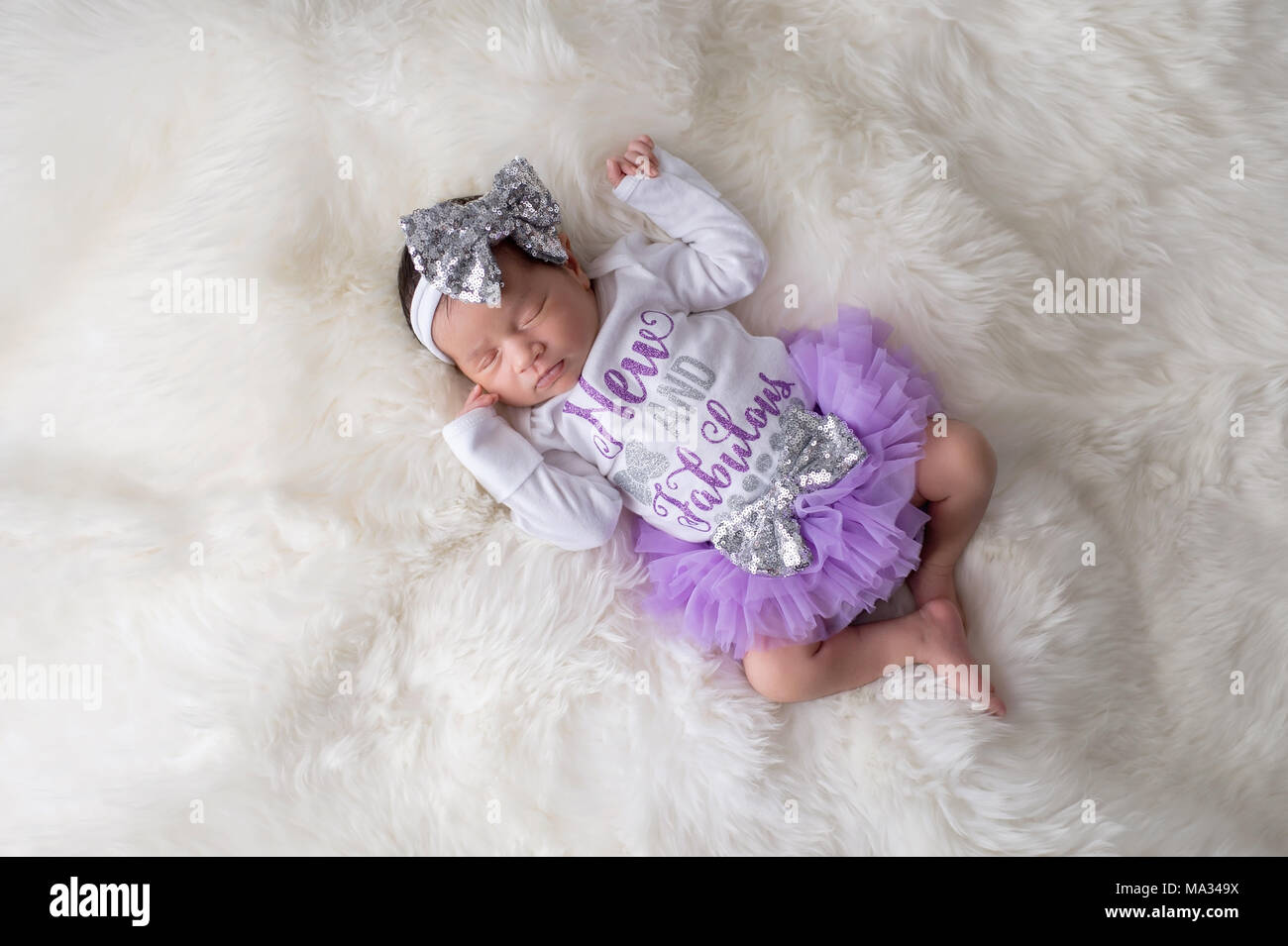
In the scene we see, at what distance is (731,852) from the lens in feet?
4.25

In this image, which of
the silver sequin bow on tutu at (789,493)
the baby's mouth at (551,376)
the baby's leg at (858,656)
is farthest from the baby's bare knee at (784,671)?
the baby's mouth at (551,376)

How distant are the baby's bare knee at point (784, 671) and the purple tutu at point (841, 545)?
15mm

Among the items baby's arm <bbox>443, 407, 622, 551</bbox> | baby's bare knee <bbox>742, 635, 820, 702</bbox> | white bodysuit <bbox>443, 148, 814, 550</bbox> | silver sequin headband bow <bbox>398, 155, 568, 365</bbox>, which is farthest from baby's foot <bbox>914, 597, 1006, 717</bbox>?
silver sequin headband bow <bbox>398, 155, 568, 365</bbox>

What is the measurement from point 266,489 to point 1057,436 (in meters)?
1.25

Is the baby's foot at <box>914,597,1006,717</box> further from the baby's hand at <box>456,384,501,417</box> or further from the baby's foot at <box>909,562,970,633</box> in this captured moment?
the baby's hand at <box>456,384,501,417</box>

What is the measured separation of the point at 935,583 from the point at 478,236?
0.88 meters

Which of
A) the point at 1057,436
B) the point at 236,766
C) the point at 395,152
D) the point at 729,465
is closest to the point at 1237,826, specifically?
the point at 1057,436

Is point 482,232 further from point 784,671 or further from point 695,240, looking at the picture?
point 784,671

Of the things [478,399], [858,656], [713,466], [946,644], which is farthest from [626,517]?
[946,644]

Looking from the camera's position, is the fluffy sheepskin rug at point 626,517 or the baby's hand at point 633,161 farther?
the baby's hand at point 633,161

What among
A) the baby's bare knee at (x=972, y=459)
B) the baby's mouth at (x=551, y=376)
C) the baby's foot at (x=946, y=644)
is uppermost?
the baby's mouth at (x=551, y=376)

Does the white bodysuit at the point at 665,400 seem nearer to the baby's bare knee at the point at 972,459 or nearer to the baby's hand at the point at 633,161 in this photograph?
the baby's hand at the point at 633,161

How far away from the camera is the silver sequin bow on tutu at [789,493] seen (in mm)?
1384

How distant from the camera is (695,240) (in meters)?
1.47
